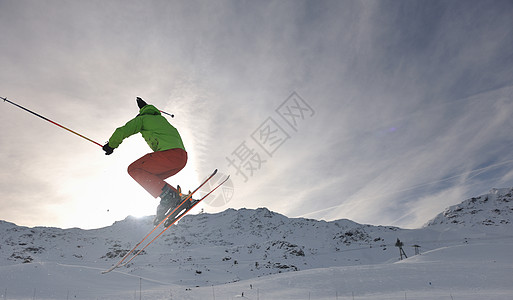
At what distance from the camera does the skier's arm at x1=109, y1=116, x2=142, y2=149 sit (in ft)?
17.7

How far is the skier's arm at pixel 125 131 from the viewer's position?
539 cm

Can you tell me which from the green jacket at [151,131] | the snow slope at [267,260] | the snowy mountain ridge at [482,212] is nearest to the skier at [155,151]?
the green jacket at [151,131]

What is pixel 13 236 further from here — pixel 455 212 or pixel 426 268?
pixel 455 212

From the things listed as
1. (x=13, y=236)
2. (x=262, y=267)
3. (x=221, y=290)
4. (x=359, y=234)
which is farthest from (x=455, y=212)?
(x=13, y=236)

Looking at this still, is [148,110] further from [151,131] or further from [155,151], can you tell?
[155,151]

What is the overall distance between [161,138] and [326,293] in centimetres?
668

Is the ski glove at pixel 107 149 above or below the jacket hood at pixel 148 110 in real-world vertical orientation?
below

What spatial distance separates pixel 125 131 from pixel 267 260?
117 ft

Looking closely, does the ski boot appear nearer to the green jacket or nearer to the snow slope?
the green jacket

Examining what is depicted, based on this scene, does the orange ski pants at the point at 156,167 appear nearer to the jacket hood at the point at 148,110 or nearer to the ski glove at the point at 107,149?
the ski glove at the point at 107,149

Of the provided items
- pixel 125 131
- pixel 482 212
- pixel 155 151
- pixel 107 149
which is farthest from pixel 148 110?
pixel 482 212

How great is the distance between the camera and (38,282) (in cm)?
1198

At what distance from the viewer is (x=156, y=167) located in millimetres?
5820

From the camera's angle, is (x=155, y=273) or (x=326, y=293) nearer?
(x=326, y=293)
